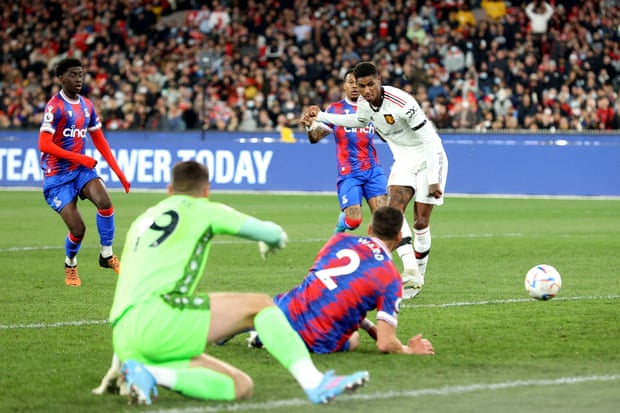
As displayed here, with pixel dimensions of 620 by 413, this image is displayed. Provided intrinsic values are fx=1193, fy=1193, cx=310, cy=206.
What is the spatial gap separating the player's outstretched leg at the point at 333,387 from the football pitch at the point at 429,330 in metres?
0.28

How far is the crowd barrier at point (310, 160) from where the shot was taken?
1025 inches

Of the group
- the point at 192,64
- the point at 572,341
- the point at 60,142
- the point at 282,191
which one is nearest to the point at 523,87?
the point at 282,191

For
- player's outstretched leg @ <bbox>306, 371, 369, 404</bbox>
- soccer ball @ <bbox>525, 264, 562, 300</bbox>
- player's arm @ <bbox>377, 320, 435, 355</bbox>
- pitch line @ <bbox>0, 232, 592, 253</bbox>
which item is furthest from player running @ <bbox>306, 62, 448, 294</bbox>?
pitch line @ <bbox>0, 232, 592, 253</bbox>

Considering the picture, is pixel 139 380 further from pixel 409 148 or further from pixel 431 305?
pixel 409 148

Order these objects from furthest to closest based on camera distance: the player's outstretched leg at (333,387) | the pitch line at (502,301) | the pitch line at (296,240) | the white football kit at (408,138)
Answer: the pitch line at (296,240)
the white football kit at (408,138)
the pitch line at (502,301)
the player's outstretched leg at (333,387)

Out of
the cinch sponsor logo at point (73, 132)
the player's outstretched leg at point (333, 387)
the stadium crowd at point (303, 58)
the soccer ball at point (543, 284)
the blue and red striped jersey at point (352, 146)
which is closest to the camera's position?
the player's outstretched leg at point (333, 387)

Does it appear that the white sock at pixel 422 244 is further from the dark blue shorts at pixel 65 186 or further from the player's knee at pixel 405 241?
the dark blue shorts at pixel 65 186

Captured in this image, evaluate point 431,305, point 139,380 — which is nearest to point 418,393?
point 139,380

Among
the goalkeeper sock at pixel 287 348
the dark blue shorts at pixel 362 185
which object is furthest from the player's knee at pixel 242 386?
the dark blue shorts at pixel 362 185

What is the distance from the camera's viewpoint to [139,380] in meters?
6.16

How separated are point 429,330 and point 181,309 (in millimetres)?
3438

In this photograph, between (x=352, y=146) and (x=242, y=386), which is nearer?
(x=242, y=386)

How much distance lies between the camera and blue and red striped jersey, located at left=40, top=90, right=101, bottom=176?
1271cm

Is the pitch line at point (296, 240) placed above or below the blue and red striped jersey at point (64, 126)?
below
